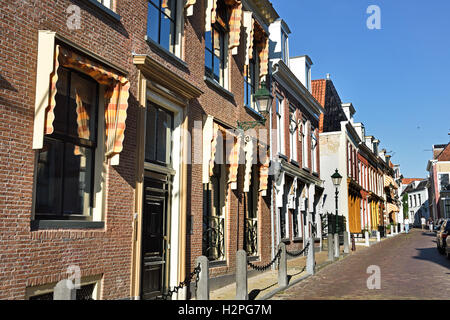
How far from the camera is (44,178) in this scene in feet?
20.4

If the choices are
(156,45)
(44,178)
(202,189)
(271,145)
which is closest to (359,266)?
(271,145)

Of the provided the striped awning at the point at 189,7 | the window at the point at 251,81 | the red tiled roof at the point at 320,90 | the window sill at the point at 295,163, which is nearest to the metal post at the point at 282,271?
the window at the point at 251,81

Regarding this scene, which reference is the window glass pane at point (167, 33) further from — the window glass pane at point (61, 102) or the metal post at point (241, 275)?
the metal post at point (241, 275)

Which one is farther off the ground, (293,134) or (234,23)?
(234,23)

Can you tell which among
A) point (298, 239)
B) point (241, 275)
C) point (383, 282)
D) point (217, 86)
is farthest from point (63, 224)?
point (298, 239)

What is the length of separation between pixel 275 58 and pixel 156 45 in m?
9.60

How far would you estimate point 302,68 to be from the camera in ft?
74.5

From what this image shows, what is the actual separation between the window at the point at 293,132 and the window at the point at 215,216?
8243 mm

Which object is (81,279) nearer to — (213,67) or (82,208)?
(82,208)

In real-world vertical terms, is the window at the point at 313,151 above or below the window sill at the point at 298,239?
above

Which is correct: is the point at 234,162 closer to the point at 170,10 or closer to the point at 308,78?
the point at 170,10

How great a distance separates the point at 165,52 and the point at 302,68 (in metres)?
14.6

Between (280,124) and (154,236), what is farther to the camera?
(280,124)

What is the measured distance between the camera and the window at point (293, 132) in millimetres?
19672
